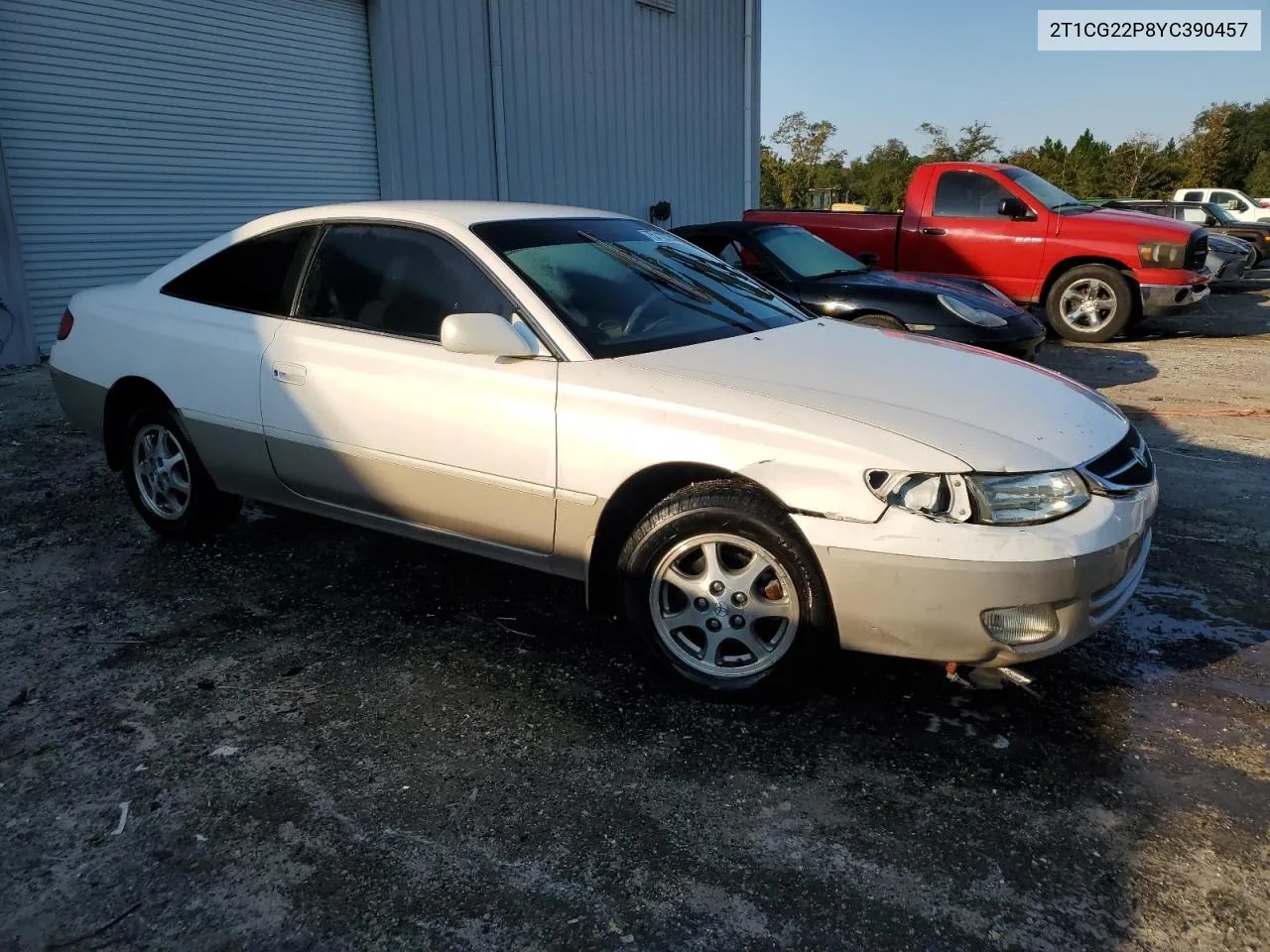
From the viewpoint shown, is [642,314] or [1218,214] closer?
[642,314]

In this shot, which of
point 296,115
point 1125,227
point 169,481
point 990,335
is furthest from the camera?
point 296,115

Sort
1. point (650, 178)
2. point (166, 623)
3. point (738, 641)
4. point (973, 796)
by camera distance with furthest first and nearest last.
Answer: point (650, 178) < point (166, 623) < point (738, 641) < point (973, 796)

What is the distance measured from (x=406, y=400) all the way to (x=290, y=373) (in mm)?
617

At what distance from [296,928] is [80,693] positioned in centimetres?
150

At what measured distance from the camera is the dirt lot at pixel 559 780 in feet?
7.38

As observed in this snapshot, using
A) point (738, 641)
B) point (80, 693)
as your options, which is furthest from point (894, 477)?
point (80, 693)

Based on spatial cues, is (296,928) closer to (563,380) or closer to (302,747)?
(302,747)

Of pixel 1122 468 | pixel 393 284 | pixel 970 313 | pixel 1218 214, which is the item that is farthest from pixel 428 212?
pixel 1218 214

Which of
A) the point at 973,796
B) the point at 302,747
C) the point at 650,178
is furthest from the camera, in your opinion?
the point at 650,178

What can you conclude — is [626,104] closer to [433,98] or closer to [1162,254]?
[433,98]

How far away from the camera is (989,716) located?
10.1ft

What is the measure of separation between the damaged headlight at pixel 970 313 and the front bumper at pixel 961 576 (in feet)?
14.8

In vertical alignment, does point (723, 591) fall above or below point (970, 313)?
below

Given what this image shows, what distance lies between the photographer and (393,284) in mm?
3812
